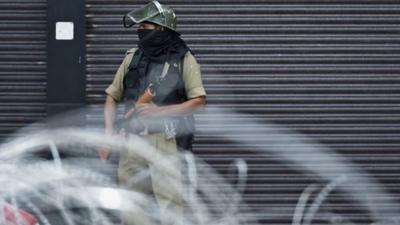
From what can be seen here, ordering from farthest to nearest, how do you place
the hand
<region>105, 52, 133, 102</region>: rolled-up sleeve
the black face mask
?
<region>105, 52, 133, 102</region>: rolled-up sleeve, the black face mask, the hand

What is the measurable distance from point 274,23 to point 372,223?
68.3 inches

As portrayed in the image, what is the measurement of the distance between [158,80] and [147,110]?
21 centimetres

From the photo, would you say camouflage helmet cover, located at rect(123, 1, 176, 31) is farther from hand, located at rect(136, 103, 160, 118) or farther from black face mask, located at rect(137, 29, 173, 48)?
hand, located at rect(136, 103, 160, 118)

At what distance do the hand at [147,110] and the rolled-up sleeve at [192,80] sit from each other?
0.24 metres

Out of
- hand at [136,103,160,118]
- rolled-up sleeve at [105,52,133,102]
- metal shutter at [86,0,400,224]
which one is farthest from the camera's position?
metal shutter at [86,0,400,224]

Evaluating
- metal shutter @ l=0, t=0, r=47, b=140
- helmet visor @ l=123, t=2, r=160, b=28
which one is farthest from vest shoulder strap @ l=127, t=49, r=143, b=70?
metal shutter @ l=0, t=0, r=47, b=140

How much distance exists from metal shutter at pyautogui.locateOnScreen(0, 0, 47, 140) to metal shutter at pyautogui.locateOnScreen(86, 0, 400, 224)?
39 cm

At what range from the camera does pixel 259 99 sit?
9070 mm

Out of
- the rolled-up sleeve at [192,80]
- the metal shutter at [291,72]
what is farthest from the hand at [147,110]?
the metal shutter at [291,72]

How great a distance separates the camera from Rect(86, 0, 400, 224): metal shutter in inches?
354

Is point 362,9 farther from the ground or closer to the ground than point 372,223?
farther from the ground

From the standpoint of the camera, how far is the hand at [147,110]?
7.26m

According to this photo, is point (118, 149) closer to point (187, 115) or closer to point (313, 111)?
point (187, 115)

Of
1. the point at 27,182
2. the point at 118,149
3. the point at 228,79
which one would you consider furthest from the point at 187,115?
the point at 27,182
